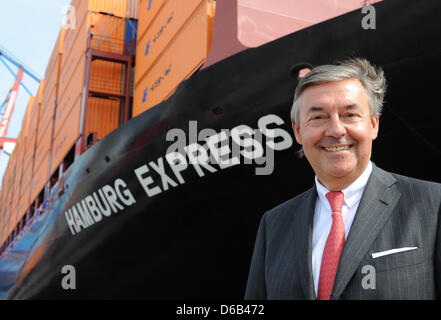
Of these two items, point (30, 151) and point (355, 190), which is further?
point (30, 151)

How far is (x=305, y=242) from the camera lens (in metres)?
1.44

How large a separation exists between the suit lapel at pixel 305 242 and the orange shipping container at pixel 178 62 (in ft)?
17.7

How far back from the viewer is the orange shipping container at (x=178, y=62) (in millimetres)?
6887

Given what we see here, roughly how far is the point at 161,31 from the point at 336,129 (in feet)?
26.7

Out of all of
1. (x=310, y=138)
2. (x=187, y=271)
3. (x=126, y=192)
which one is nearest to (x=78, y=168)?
(x=126, y=192)

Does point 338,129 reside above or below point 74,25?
below

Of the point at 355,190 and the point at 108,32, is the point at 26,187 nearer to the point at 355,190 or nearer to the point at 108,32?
the point at 108,32

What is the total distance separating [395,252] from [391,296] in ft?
0.42

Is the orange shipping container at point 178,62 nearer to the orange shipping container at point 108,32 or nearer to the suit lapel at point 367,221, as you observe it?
the orange shipping container at point 108,32

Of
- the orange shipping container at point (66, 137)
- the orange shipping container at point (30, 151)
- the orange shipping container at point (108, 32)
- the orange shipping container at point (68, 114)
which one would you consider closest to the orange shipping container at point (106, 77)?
the orange shipping container at point (108, 32)

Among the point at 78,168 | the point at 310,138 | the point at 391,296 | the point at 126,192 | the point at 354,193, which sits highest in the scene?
the point at 78,168

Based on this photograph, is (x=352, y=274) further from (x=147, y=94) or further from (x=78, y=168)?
(x=147, y=94)

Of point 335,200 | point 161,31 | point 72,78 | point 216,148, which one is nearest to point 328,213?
point 335,200

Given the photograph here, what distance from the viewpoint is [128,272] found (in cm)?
580
